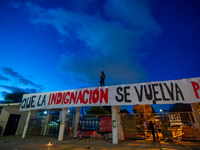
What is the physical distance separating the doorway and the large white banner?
26.7 ft

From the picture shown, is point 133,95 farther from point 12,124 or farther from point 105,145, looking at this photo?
point 12,124

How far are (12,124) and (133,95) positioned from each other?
59.4 feet

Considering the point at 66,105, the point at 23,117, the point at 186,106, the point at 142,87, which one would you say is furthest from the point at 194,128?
the point at 186,106

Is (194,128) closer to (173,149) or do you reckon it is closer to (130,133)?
(173,149)

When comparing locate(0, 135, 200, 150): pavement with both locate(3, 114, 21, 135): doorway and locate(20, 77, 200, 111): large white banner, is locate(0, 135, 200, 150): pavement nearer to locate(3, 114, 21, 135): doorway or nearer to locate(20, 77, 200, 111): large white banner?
locate(20, 77, 200, 111): large white banner

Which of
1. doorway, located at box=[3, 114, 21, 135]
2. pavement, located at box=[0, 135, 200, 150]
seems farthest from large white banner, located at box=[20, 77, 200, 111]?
doorway, located at box=[3, 114, 21, 135]

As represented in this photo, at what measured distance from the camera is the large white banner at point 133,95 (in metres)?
7.26

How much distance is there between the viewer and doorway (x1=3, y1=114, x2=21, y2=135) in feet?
49.2

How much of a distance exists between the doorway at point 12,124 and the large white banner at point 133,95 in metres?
8.14

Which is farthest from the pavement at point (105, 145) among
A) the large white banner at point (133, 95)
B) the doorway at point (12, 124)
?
the doorway at point (12, 124)

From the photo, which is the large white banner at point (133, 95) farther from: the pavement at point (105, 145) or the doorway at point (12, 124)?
the doorway at point (12, 124)

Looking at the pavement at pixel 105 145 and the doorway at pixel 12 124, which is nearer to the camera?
the pavement at pixel 105 145

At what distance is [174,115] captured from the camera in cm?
1078

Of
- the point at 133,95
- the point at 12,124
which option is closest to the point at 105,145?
the point at 133,95
